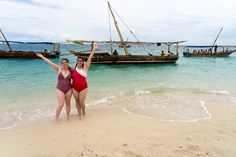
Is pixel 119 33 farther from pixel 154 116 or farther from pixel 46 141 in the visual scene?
pixel 46 141

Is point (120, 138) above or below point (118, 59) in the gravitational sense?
below

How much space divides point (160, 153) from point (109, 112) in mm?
3085

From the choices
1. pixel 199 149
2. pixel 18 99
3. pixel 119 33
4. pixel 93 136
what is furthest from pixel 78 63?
pixel 119 33

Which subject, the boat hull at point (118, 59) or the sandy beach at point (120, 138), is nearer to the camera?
the sandy beach at point (120, 138)

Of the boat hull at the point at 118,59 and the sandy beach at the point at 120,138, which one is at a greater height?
the boat hull at the point at 118,59

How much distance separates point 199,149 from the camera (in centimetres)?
445

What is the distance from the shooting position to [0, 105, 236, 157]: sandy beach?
4354 millimetres

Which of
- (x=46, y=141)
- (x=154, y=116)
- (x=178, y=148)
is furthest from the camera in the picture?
(x=154, y=116)

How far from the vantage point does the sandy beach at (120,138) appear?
435 cm

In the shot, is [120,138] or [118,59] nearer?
[120,138]

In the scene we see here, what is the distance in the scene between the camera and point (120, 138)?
5.01 m

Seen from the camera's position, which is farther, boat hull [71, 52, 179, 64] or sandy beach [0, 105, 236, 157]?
boat hull [71, 52, 179, 64]

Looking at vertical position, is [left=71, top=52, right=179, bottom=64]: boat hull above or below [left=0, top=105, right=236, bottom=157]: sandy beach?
above

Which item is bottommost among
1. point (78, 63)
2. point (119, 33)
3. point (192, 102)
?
point (192, 102)
